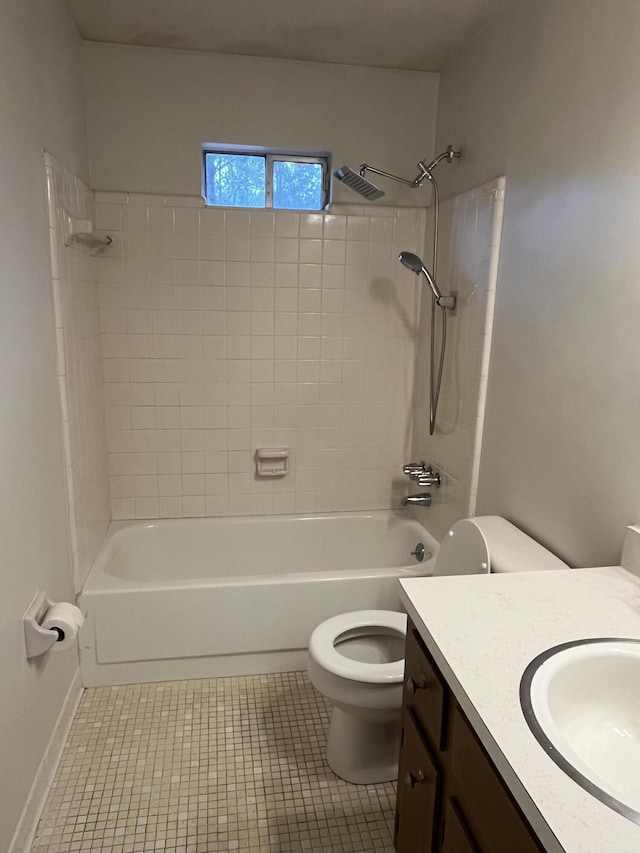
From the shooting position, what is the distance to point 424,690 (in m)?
1.22

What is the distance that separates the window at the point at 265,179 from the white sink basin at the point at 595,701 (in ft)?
7.46

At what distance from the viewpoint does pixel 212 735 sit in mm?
2027

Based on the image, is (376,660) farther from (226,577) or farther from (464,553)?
(226,577)

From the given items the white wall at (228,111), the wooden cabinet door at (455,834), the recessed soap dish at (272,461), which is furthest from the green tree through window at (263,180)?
the wooden cabinet door at (455,834)

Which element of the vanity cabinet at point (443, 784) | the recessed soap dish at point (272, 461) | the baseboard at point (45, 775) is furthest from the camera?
the recessed soap dish at point (272, 461)

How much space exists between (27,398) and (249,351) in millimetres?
1231

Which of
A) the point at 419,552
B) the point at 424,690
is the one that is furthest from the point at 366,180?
the point at 424,690

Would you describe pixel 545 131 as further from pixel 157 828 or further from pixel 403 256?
pixel 157 828

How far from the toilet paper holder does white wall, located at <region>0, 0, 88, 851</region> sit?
1.1 inches

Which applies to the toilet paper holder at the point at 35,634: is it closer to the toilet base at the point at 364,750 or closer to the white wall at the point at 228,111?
the toilet base at the point at 364,750

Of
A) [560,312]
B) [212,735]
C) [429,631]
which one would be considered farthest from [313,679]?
[560,312]

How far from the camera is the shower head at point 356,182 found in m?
2.18

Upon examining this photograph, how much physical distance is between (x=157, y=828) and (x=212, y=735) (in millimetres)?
386

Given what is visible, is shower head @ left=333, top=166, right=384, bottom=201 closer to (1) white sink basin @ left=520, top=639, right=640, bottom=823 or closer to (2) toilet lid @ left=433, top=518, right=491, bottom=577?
(2) toilet lid @ left=433, top=518, right=491, bottom=577
